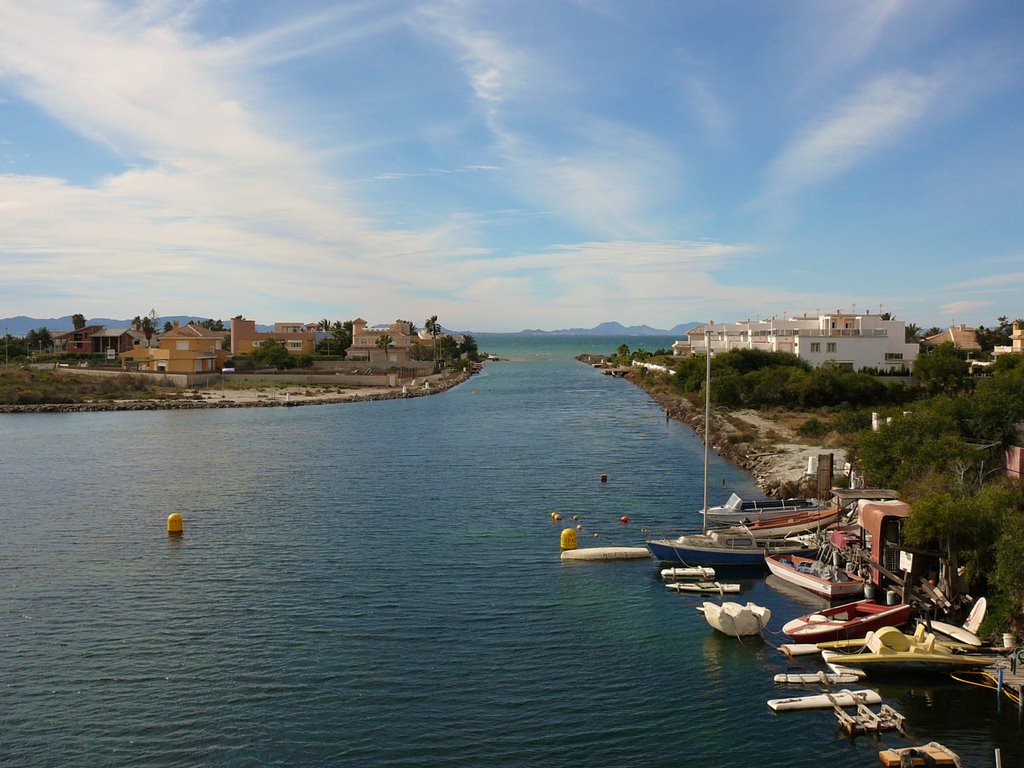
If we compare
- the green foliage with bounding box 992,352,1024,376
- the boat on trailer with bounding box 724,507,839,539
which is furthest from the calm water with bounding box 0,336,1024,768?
the green foliage with bounding box 992,352,1024,376

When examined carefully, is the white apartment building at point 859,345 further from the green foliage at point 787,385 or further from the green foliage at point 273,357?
the green foliage at point 273,357

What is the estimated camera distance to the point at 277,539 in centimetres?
3312

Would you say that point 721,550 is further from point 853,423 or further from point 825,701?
point 853,423

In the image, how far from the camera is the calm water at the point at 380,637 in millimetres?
17344

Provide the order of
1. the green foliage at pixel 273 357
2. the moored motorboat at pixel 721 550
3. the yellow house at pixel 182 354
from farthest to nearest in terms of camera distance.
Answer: the green foliage at pixel 273 357, the yellow house at pixel 182 354, the moored motorboat at pixel 721 550

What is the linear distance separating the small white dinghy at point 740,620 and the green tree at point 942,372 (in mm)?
49909

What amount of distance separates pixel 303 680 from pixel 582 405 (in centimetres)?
7445

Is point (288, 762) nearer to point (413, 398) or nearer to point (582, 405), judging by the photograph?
point (582, 405)

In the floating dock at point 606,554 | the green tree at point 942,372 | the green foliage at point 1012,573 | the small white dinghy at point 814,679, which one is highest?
the green tree at point 942,372

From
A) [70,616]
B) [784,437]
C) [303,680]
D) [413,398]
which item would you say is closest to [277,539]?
[70,616]

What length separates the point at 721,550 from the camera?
29203mm

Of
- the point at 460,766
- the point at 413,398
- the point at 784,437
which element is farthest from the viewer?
the point at 413,398

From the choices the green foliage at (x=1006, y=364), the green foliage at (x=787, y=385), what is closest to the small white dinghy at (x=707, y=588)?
the green foliage at (x=787, y=385)

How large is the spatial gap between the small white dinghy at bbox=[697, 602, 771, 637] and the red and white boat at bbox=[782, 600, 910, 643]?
2.26ft
